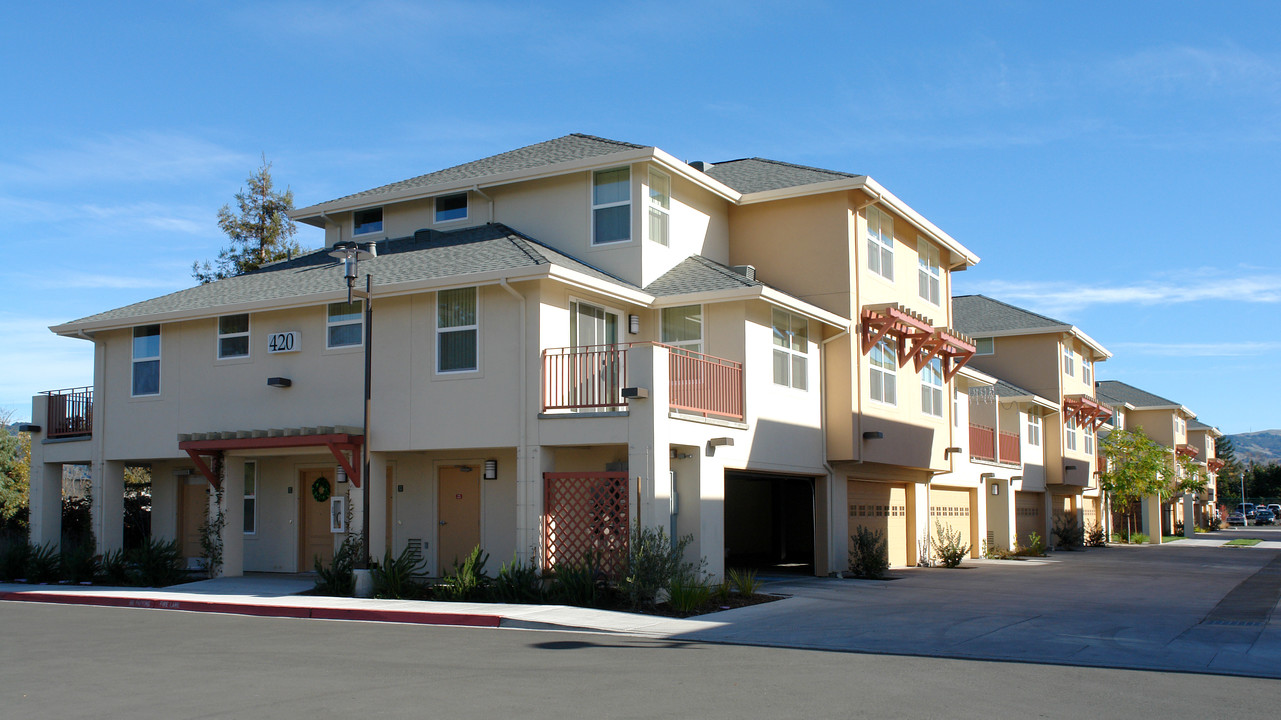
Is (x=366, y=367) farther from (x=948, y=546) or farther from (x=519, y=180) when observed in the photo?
(x=948, y=546)

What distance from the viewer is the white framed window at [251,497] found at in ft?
74.2

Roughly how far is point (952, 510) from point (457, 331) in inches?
697

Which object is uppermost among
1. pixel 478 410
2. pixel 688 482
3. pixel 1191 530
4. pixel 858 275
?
pixel 858 275

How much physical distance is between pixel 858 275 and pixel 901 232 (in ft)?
11.6

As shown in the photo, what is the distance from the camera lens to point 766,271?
23203 millimetres

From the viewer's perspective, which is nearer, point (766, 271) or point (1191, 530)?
point (766, 271)

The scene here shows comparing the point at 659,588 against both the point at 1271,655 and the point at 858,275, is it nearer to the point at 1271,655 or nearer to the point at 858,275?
the point at 1271,655

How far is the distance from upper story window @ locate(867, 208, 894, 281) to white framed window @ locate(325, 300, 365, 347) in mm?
10664

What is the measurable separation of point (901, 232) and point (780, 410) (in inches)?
281

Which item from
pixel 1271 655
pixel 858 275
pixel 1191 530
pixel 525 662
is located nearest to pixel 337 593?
pixel 525 662

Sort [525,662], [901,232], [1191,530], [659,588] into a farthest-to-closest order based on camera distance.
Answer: [1191,530], [901,232], [659,588], [525,662]

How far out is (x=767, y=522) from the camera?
1104 inches

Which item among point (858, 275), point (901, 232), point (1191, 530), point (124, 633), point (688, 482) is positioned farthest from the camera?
point (1191, 530)

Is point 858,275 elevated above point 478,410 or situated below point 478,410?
above
